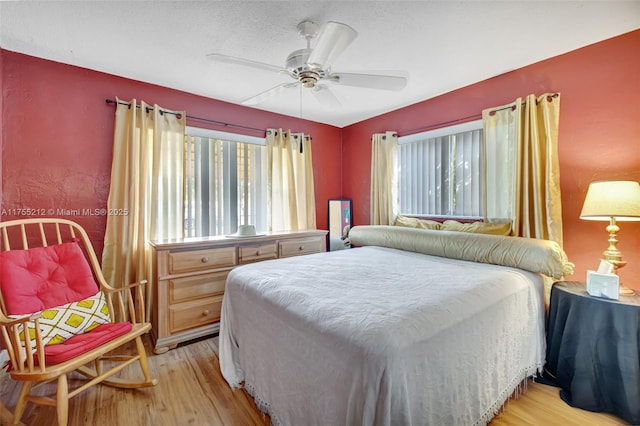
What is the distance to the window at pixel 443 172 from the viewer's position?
2.95 metres

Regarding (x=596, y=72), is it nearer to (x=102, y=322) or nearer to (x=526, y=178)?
(x=526, y=178)

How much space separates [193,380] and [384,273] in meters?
1.59

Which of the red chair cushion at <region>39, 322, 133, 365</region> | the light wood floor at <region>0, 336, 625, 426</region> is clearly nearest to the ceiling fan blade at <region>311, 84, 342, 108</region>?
the red chair cushion at <region>39, 322, 133, 365</region>

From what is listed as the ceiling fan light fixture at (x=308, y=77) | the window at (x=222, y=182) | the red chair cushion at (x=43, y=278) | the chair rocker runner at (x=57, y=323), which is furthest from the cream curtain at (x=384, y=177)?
the red chair cushion at (x=43, y=278)

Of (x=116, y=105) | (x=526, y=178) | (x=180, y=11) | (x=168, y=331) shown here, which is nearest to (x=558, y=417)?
(x=526, y=178)

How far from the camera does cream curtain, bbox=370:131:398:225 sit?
3.65 m

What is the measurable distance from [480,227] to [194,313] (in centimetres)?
284

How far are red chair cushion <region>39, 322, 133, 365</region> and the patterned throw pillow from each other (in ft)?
0.16

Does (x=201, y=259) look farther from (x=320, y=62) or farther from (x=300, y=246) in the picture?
(x=320, y=62)

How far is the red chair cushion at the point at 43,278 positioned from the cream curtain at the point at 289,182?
1.98m

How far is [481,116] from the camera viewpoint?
282cm

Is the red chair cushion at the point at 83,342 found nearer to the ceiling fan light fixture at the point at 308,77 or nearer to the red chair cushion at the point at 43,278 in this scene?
the red chair cushion at the point at 43,278

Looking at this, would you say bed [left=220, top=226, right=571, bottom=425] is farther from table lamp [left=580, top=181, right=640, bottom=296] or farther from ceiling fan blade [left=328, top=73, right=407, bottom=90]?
ceiling fan blade [left=328, top=73, right=407, bottom=90]

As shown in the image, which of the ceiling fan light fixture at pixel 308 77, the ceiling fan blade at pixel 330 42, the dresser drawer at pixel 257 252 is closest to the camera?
the ceiling fan blade at pixel 330 42
